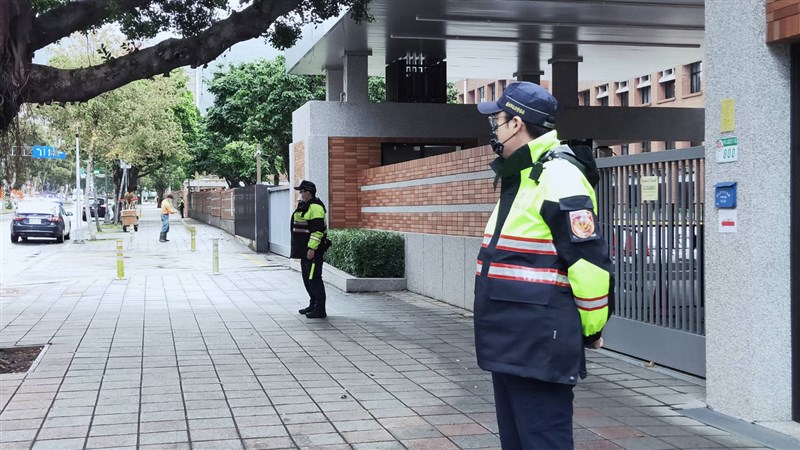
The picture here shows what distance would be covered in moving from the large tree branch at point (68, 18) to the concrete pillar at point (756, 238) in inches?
241

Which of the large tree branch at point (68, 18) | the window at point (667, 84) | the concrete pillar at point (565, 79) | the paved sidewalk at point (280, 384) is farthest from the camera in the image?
the window at point (667, 84)

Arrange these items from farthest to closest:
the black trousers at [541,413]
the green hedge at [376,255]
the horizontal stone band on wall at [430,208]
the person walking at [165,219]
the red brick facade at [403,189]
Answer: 1. the person walking at [165,219]
2. the green hedge at [376,255]
3. the red brick facade at [403,189]
4. the horizontal stone band on wall at [430,208]
5. the black trousers at [541,413]

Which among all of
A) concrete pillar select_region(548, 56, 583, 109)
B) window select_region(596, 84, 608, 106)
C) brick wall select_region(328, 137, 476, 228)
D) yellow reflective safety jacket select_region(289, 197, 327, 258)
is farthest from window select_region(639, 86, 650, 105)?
yellow reflective safety jacket select_region(289, 197, 327, 258)

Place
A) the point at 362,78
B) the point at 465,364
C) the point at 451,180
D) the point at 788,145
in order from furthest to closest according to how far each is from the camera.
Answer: the point at 362,78 → the point at 451,180 → the point at 465,364 → the point at 788,145

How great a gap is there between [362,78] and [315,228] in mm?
8064

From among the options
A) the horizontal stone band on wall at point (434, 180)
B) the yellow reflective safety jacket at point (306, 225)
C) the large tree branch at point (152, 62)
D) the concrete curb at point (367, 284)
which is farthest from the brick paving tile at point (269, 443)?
the concrete curb at point (367, 284)

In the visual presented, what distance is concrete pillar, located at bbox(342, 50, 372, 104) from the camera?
726 inches

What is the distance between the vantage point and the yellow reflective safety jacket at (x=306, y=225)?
11.2 metres

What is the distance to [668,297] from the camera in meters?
7.74

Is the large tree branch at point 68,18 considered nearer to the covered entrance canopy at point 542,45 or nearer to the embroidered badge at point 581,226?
the covered entrance canopy at point 542,45

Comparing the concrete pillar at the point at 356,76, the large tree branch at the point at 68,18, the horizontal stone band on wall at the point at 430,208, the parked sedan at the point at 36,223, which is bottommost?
the parked sedan at the point at 36,223

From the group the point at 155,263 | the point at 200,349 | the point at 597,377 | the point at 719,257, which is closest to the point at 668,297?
the point at 597,377

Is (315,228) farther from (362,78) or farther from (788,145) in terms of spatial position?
A: (362,78)

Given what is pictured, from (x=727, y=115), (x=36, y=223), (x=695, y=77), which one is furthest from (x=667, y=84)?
(x=727, y=115)
